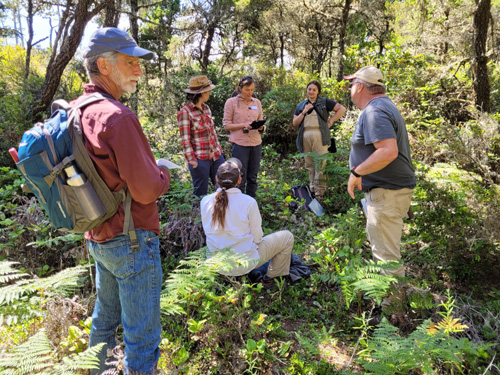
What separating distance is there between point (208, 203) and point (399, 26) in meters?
15.4

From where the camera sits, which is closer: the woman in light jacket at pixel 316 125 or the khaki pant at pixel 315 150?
the woman in light jacket at pixel 316 125

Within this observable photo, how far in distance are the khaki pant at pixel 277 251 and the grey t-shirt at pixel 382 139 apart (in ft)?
3.23

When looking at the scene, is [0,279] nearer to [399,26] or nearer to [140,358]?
[140,358]

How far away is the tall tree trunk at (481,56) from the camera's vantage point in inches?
220

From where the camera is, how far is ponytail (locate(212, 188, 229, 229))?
309 cm

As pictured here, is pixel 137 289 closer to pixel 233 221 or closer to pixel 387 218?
pixel 233 221

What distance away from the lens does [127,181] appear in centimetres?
165

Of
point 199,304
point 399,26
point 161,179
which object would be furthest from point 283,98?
point 399,26

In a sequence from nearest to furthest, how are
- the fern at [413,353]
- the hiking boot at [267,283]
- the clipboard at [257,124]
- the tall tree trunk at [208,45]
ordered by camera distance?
the fern at [413,353] < the hiking boot at [267,283] < the clipboard at [257,124] < the tall tree trunk at [208,45]

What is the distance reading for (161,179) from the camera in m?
1.77

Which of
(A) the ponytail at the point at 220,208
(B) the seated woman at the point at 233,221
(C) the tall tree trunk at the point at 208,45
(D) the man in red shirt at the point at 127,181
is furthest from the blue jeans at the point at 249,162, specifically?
(C) the tall tree trunk at the point at 208,45

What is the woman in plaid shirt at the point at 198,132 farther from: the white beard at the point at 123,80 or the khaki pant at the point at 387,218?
the white beard at the point at 123,80

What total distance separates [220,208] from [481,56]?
5738 mm

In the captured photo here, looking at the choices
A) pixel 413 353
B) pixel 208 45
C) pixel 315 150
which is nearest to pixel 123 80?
pixel 413 353
